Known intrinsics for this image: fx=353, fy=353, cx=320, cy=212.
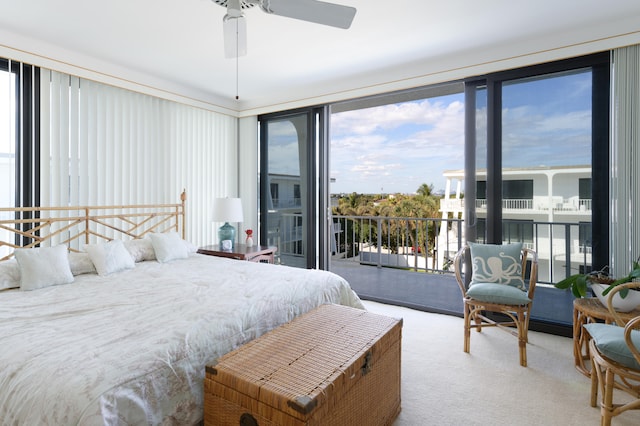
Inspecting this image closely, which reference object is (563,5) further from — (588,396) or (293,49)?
(588,396)

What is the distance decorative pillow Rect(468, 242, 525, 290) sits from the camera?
2936 millimetres

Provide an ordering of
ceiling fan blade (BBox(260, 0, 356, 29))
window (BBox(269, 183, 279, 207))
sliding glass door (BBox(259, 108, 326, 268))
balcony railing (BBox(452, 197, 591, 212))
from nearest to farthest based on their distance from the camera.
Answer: ceiling fan blade (BBox(260, 0, 356, 29))
balcony railing (BBox(452, 197, 591, 212))
sliding glass door (BBox(259, 108, 326, 268))
window (BBox(269, 183, 279, 207))

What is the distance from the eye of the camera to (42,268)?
241cm

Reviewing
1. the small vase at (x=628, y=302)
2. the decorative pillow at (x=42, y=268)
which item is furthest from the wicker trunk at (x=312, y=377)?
the decorative pillow at (x=42, y=268)

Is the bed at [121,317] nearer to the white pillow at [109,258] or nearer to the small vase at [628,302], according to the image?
the white pillow at [109,258]

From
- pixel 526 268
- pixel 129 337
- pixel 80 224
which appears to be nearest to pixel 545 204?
pixel 526 268

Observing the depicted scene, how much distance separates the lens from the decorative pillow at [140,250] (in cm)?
318

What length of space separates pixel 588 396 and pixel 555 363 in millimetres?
445

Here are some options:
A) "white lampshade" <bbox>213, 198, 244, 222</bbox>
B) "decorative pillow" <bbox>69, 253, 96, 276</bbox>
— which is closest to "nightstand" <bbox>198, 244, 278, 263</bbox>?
"white lampshade" <bbox>213, 198, 244, 222</bbox>

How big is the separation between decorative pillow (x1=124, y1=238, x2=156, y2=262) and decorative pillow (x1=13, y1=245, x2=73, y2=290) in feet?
2.05

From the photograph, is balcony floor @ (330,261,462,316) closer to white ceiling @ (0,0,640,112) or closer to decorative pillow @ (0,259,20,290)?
white ceiling @ (0,0,640,112)

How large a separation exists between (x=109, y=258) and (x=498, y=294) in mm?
3045

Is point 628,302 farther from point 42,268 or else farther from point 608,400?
point 42,268

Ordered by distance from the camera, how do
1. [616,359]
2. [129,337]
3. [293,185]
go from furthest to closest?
[293,185]
[616,359]
[129,337]
